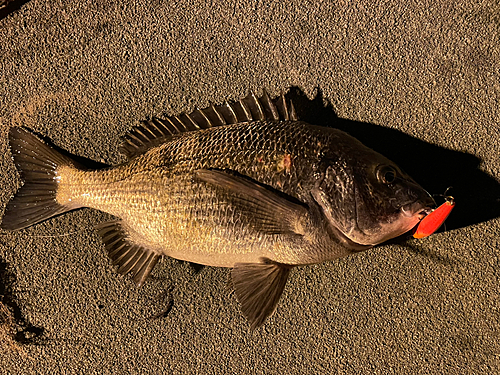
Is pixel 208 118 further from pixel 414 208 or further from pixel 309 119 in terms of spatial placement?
pixel 414 208

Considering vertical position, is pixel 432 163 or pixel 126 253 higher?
pixel 126 253

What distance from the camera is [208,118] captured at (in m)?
1.81

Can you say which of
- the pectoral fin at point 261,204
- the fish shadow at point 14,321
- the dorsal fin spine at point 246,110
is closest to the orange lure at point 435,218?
the pectoral fin at point 261,204

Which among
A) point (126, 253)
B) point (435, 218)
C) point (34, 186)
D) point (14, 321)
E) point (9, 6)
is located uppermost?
point (9, 6)

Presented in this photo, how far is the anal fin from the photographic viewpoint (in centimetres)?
183

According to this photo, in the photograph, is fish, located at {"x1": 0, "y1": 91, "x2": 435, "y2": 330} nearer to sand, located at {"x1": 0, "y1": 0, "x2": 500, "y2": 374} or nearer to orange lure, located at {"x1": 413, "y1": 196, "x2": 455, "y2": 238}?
orange lure, located at {"x1": 413, "y1": 196, "x2": 455, "y2": 238}

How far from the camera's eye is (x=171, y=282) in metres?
2.03

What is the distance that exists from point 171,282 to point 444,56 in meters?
2.11

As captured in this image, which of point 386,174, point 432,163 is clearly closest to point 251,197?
point 386,174

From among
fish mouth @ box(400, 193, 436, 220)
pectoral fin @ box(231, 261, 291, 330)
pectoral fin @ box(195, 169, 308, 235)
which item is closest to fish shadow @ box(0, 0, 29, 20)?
pectoral fin @ box(195, 169, 308, 235)

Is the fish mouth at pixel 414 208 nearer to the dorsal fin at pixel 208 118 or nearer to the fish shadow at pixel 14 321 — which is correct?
the dorsal fin at pixel 208 118

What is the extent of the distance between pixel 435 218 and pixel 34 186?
7.21 feet

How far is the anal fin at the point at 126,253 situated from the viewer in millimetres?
1828

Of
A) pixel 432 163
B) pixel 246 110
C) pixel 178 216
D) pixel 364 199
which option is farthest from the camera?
pixel 432 163
